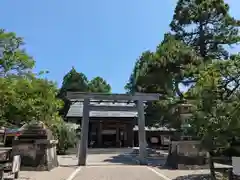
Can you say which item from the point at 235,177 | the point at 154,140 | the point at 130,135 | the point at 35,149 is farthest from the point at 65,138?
the point at 235,177

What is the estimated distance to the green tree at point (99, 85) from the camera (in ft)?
194

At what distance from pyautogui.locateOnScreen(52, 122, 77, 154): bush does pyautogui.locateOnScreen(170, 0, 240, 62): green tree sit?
12.6m

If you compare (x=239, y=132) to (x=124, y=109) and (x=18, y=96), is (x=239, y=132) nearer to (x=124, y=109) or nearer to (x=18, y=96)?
(x=18, y=96)

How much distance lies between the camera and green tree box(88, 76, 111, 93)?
59250 mm

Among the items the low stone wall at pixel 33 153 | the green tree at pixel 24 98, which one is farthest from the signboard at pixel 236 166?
the low stone wall at pixel 33 153

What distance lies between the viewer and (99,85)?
61.3 m

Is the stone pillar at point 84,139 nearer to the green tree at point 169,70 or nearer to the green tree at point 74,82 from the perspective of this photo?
the green tree at point 169,70

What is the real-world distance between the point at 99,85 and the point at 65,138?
1446 inches

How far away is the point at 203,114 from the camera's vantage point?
969cm

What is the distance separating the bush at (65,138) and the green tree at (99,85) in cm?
3210

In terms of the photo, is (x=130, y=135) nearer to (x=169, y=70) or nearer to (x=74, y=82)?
(x=169, y=70)

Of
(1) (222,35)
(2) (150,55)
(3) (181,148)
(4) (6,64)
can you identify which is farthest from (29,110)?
(1) (222,35)

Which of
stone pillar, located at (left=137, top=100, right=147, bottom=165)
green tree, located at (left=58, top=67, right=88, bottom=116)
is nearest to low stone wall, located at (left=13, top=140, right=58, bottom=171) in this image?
stone pillar, located at (left=137, top=100, right=147, bottom=165)

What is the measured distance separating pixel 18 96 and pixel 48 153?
562 cm
